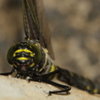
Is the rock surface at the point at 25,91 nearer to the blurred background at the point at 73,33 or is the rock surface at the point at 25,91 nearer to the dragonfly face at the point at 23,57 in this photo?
the dragonfly face at the point at 23,57

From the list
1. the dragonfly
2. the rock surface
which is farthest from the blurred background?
the rock surface

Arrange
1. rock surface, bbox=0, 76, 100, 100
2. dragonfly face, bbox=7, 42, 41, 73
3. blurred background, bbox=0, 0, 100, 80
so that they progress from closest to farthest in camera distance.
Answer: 1. rock surface, bbox=0, 76, 100, 100
2. dragonfly face, bbox=7, 42, 41, 73
3. blurred background, bbox=0, 0, 100, 80

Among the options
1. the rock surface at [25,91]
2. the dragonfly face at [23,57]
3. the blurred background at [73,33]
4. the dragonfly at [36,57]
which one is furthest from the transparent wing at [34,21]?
the blurred background at [73,33]

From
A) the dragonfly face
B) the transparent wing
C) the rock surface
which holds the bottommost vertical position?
the rock surface

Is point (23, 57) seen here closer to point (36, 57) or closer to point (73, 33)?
point (36, 57)

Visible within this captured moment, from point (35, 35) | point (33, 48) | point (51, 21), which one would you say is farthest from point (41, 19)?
point (51, 21)

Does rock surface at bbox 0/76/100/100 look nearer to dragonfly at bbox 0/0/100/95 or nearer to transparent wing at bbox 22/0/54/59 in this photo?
dragonfly at bbox 0/0/100/95

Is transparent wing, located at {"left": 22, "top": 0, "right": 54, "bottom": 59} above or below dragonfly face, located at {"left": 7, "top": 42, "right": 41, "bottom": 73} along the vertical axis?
above

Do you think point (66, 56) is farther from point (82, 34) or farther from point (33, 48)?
point (33, 48)

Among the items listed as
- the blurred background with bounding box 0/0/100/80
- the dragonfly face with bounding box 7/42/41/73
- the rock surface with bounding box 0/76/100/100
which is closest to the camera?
the rock surface with bounding box 0/76/100/100

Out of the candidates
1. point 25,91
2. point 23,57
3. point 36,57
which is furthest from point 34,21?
point 25,91
